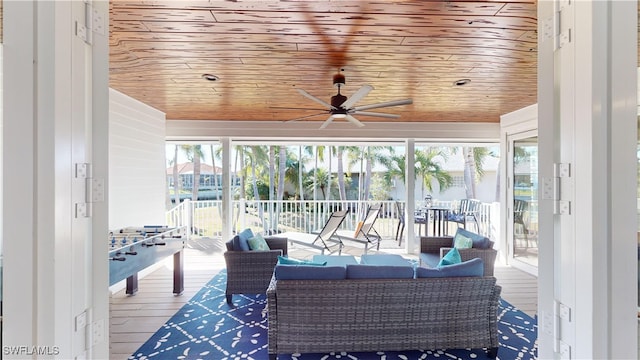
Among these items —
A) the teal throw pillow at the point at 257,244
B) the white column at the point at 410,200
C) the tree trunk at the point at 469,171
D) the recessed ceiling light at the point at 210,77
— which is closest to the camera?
the recessed ceiling light at the point at 210,77

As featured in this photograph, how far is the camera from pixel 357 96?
2.76 metres

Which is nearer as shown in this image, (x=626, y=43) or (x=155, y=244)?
(x=626, y=43)

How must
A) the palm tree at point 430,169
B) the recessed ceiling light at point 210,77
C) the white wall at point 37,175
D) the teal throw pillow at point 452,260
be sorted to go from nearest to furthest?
the white wall at point 37,175 → the teal throw pillow at point 452,260 → the recessed ceiling light at point 210,77 → the palm tree at point 430,169

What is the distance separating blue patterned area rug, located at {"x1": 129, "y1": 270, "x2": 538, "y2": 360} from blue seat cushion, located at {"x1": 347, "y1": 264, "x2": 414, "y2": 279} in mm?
701

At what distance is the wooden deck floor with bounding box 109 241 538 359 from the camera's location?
8.94 ft

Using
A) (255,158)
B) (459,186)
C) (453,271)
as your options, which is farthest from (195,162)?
(459,186)

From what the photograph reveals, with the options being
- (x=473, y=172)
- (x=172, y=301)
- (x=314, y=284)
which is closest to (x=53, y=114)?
(x=314, y=284)

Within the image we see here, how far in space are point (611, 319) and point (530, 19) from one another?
6.73ft

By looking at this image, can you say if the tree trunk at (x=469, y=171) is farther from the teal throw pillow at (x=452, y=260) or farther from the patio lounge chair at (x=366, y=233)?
the teal throw pillow at (x=452, y=260)

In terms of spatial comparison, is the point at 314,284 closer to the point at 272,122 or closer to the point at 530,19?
the point at 530,19

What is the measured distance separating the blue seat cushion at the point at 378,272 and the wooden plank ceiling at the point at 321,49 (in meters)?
1.82

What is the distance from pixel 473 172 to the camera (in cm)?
1131

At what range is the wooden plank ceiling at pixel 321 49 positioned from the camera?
6.35 ft

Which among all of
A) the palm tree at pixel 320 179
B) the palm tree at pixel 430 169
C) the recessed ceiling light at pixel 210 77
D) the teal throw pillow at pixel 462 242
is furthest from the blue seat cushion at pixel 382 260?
the palm tree at pixel 320 179
